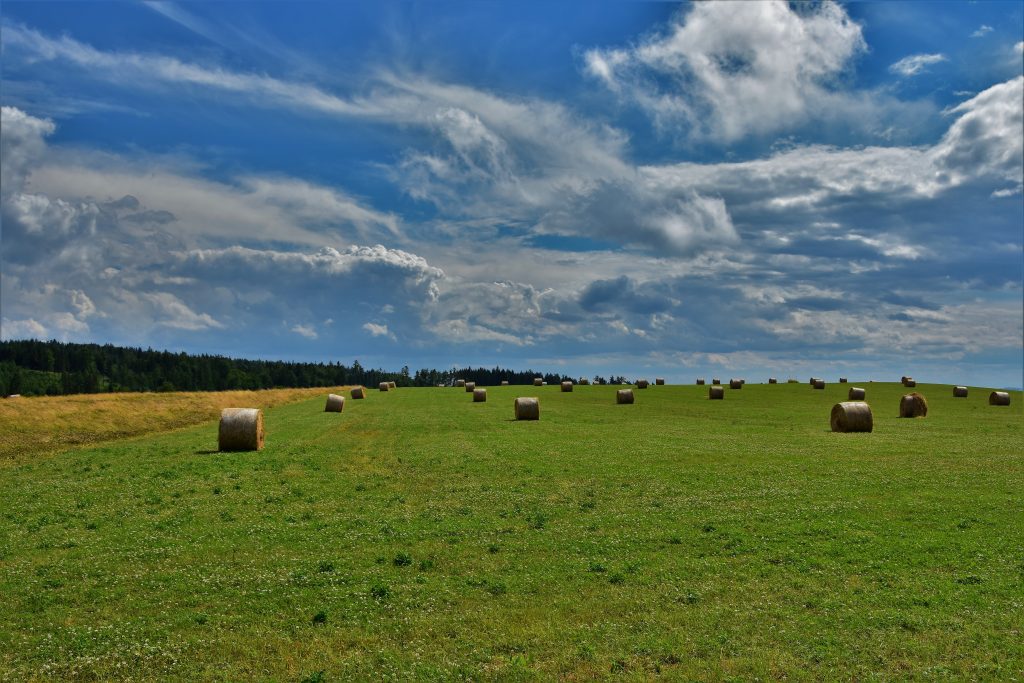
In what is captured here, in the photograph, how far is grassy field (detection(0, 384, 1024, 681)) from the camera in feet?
38.7

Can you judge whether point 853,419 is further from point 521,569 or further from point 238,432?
point 238,432

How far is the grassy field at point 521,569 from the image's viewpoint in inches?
465

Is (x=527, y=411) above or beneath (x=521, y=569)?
above

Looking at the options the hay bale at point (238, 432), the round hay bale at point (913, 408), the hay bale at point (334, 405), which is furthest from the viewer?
the hay bale at point (334, 405)

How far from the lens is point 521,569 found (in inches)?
633

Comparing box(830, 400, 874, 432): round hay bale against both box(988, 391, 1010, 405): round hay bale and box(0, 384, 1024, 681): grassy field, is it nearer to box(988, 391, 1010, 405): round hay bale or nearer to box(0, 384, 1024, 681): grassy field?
box(0, 384, 1024, 681): grassy field

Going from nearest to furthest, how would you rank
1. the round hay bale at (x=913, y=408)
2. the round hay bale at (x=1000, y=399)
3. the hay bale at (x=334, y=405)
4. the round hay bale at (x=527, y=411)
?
1. the round hay bale at (x=527, y=411)
2. the round hay bale at (x=913, y=408)
3. the hay bale at (x=334, y=405)
4. the round hay bale at (x=1000, y=399)

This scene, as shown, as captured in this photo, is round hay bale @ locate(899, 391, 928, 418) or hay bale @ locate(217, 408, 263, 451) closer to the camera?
hay bale @ locate(217, 408, 263, 451)

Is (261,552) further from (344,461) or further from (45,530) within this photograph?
(344,461)

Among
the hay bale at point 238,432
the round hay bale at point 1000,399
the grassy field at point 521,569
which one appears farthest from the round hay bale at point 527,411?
the round hay bale at point 1000,399

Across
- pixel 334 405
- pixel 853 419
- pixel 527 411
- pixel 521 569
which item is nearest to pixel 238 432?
pixel 527 411

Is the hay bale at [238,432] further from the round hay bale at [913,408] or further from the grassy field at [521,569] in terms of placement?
the round hay bale at [913,408]

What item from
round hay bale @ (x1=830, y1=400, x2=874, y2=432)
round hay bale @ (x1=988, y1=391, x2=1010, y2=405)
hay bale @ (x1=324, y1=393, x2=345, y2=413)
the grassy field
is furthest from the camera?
round hay bale @ (x1=988, y1=391, x2=1010, y2=405)

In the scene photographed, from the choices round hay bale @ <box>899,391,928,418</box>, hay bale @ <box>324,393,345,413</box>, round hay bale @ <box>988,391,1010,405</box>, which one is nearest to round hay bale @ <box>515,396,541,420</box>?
hay bale @ <box>324,393,345,413</box>
